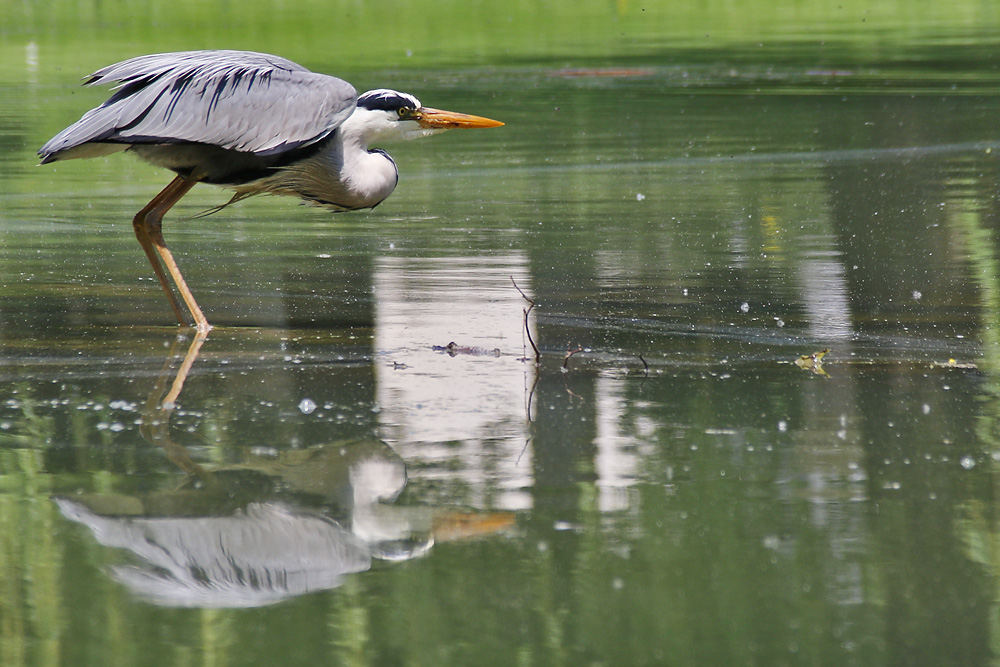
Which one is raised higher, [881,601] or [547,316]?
[547,316]

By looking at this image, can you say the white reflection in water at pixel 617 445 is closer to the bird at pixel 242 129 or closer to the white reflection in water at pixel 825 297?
the white reflection in water at pixel 825 297

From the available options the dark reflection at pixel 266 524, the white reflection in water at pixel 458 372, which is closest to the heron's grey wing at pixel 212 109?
the white reflection in water at pixel 458 372

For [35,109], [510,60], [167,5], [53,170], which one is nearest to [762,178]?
[53,170]

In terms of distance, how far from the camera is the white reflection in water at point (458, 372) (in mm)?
4488

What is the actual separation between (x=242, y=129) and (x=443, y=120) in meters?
1.15

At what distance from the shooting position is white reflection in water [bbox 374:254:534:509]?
449 cm

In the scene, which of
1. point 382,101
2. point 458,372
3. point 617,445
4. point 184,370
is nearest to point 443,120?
point 382,101

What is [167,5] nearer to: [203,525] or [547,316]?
[547,316]

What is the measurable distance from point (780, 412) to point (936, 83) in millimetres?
13553

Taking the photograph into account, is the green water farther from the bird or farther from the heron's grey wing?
the heron's grey wing

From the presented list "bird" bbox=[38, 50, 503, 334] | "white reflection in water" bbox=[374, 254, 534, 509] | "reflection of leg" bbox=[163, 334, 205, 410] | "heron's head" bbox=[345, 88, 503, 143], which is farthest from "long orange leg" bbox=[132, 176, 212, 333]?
"white reflection in water" bbox=[374, 254, 534, 509]

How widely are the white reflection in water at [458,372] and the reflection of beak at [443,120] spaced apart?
89 cm

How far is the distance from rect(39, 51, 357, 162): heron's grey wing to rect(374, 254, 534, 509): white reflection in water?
105 cm

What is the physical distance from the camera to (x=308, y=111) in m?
6.54
